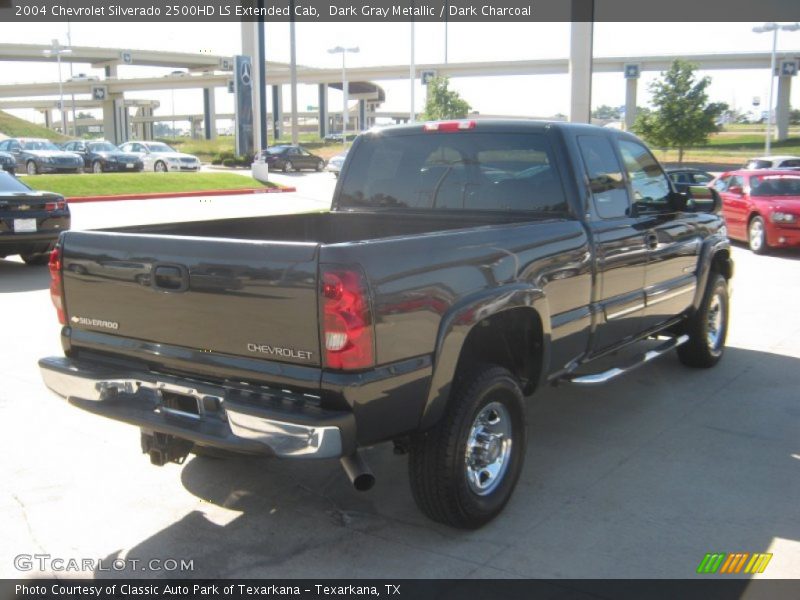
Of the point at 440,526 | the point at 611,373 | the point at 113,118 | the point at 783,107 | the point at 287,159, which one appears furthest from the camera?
the point at 113,118

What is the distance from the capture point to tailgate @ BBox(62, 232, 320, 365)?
11.0ft

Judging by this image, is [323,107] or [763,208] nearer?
[763,208]

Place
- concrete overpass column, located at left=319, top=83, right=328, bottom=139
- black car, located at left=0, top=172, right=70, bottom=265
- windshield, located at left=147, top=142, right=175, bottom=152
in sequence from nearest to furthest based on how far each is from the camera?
black car, located at left=0, top=172, right=70, bottom=265
windshield, located at left=147, top=142, right=175, bottom=152
concrete overpass column, located at left=319, top=83, right=328, bottom=139

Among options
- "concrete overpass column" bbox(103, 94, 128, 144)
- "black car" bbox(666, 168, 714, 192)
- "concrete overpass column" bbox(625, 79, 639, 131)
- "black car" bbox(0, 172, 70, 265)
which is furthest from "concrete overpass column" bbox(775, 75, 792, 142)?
"black car" bbox(0, 172, 70, 265)

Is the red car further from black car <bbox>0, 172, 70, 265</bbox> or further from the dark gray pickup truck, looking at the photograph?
black car <bbox>0, 172, 70, 265</bbox>

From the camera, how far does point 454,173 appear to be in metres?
5.31

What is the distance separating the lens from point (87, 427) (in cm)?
546

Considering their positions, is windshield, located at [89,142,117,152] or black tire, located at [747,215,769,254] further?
windshield, located at [89,142,117,152]

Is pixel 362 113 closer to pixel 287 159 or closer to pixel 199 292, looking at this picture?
pixel 287 159

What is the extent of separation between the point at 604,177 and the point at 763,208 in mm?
10661

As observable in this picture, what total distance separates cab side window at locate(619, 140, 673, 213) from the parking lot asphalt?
1.51 m

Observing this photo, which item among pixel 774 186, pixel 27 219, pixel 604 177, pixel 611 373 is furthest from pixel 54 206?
pixel 774 186

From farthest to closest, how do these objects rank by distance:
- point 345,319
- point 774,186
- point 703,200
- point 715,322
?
1. point 774,186
2. point 715,322
3. point 703,200
4. point 345,319

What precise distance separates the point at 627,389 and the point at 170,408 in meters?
4.04
